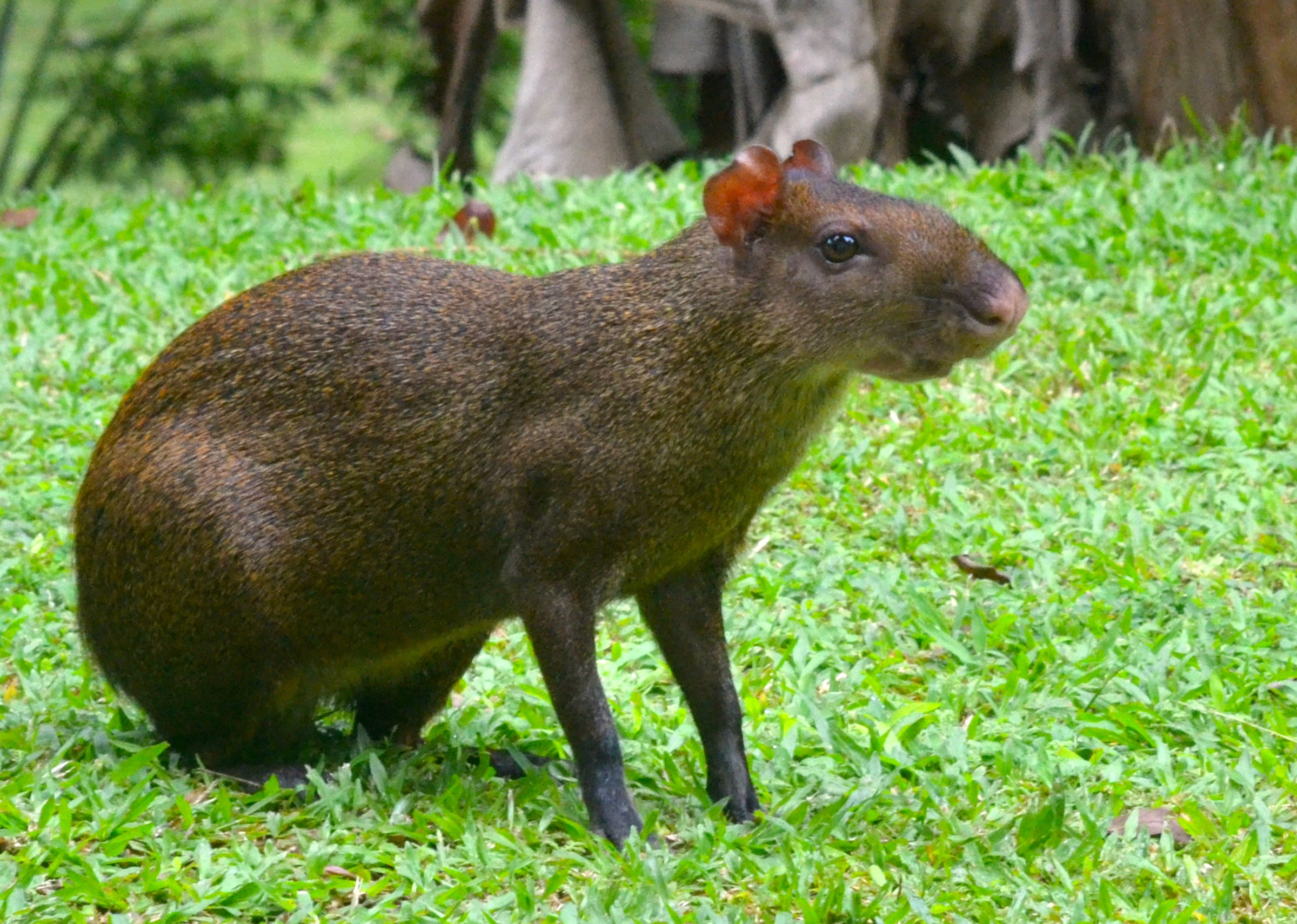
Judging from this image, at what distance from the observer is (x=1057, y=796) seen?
3.86 metres

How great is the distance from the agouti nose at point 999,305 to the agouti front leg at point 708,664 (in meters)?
0.79

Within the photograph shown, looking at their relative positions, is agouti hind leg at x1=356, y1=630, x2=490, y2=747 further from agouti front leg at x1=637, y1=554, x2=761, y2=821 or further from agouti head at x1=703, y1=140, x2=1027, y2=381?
agouti head at x1=703, y1=140, x2=1027, y2=381

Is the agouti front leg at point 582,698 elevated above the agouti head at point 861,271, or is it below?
below

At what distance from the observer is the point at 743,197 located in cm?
370

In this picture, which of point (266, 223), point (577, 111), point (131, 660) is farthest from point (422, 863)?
point (577, 111)

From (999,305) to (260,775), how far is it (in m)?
1.92

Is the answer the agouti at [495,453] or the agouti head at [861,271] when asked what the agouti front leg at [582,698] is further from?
the agouti head at [861,271]

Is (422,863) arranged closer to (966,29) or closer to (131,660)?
(131,660)

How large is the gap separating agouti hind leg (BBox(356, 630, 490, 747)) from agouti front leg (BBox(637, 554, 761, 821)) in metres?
0.49

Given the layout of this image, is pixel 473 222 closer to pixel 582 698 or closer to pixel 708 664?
pixel 708 664

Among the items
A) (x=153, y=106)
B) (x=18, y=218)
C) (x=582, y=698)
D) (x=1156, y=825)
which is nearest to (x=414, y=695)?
(x=582, y=698)

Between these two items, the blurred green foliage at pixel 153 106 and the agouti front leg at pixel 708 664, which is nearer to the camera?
the agouti front leg at pixel 708 664

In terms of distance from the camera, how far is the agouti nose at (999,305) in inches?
137

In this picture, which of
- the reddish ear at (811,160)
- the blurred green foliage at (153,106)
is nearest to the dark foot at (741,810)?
the reddish ear at (811,160)
